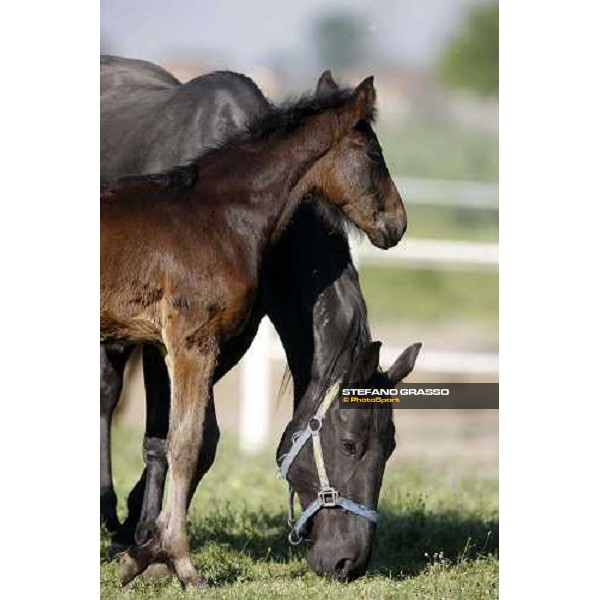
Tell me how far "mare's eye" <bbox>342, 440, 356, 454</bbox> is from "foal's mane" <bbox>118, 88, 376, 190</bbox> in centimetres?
114

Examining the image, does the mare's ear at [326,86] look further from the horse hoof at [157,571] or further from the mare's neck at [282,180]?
the horse hoof at [157,571]

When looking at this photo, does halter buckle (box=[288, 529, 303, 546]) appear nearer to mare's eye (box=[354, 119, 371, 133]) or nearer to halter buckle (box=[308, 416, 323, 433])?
halter buckle (box=[308, 416, 323, 433])

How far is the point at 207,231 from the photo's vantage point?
507 cm

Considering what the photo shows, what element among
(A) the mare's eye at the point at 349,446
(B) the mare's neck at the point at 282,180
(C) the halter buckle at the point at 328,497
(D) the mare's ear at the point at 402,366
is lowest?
(C) the halter buckle at the point at 328,497

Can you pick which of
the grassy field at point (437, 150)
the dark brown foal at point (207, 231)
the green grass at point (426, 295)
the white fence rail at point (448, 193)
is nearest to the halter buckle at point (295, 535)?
the dark brown foal at point (207, 231)

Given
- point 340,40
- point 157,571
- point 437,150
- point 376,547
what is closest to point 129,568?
point 157,571

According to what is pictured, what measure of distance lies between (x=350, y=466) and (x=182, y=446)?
0.68 m

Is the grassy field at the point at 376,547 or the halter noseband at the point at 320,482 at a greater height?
the halter noseband at the point at 320,482

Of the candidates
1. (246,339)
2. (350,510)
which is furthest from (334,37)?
(350,510)

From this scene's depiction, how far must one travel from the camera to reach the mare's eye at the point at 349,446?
5.23 metres

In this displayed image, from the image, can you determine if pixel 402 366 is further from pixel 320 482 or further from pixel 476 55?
pixel 476 55

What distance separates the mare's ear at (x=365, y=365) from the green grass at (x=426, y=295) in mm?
11184
